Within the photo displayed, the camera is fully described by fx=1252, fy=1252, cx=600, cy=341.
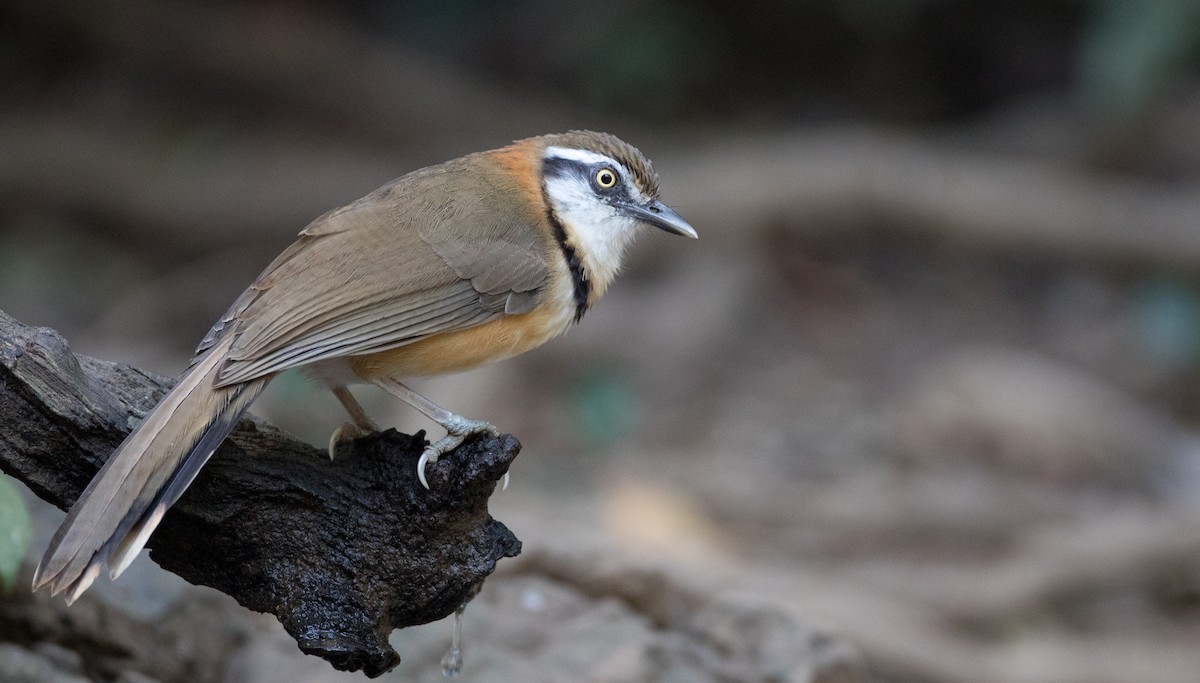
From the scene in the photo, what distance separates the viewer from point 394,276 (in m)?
3.50

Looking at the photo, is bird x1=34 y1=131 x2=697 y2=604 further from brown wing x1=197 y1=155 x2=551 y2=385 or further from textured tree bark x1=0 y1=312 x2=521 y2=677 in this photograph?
textured tree bark x1=0 y1=312 x2=521 y2=677

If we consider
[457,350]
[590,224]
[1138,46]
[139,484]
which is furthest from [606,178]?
[1138,46]

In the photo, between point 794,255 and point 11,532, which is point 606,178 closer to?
point 11,532

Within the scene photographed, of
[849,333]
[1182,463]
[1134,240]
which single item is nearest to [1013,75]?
[1134,240]

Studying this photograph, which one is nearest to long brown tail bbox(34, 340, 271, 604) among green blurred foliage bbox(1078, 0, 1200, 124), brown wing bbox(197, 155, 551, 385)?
brown wing bbox(197, 155, 551, 385)

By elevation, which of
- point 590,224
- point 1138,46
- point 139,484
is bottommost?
point 139,484

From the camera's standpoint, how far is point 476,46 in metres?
11.0

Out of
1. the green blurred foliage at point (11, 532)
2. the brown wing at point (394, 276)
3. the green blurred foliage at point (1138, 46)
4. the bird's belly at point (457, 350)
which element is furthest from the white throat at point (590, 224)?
the green blurred foliage at point (1138, 46)

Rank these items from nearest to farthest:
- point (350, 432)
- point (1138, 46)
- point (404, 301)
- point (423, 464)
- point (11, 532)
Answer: point (11, 532) < point (423, 464) < point (404, 301) < point (350, 432) < point (1138, 46)

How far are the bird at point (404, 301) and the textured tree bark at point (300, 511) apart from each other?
6.3 inches

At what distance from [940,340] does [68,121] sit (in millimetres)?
7159

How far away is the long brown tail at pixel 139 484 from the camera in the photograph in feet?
8.59

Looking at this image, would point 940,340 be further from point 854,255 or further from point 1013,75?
point 1013,75

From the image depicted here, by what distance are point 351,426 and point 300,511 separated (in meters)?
0.47
